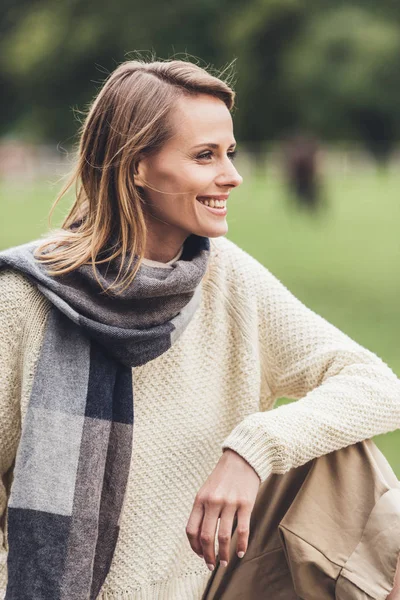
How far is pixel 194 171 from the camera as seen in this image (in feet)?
8.32

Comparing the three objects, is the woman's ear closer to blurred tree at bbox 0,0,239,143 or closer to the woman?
the woman

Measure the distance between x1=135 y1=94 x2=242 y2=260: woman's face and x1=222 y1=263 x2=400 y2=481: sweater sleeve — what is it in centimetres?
33

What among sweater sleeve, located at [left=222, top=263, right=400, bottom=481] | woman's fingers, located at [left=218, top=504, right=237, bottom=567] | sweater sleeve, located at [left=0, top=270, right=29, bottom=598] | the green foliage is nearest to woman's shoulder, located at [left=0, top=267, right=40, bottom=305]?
sweater sleeve, located at [left=0, top=270, right=29, bottom=598]

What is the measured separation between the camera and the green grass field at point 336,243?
1057cm

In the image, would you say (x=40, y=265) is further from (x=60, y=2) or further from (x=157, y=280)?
(x=60, y=2)

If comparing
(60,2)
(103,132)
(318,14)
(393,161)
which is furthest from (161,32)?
(393,161)

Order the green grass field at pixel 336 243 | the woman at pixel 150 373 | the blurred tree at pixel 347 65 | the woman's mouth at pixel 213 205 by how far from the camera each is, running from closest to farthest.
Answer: the woman at pixel 150 373 → the woman's mouth at pixel 213 205 → the green grass field at pixel 336 243 → the blurred tree at pixel 347 65

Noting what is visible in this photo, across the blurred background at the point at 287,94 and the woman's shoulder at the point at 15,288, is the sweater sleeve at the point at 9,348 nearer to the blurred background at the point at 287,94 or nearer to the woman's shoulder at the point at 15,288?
the woman's shoulder at the point at 15,288

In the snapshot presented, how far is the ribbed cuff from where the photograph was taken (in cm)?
232

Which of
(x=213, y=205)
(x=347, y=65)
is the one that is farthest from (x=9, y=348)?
(x=347, y=65)

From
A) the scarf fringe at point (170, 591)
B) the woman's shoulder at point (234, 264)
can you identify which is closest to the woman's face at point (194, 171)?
the woman's shoulder at point (234, 264)

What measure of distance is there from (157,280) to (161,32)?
1352 centimetres

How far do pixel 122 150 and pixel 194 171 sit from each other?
0.19 m

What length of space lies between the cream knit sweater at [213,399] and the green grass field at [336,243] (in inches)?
98.4
